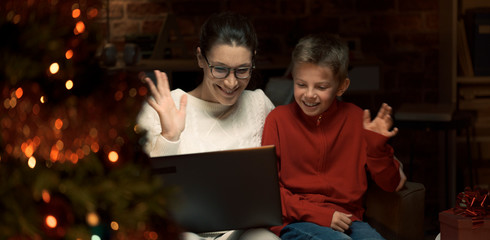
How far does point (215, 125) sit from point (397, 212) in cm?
59

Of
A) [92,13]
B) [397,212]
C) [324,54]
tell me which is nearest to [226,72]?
[324,54]

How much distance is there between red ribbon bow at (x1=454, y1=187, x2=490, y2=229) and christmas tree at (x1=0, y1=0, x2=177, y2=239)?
1.12 m

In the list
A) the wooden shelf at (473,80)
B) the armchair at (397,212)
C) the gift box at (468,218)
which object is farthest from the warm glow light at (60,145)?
the wooden shelf at (473,80)

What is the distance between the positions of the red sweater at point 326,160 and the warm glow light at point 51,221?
119 cm

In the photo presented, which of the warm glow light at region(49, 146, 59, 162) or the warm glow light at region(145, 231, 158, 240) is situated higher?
the warm glow light at region(49, 146, 59, 162)

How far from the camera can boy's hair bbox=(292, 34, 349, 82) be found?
1.86 meters

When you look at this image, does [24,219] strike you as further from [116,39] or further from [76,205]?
[116,39]

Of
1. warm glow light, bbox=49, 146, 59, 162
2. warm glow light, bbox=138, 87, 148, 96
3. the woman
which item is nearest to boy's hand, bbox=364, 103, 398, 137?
the woman

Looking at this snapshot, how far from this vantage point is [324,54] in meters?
1.86

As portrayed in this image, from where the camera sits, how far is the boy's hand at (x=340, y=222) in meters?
1.78

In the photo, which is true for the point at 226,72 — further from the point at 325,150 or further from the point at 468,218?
the point at 468,218

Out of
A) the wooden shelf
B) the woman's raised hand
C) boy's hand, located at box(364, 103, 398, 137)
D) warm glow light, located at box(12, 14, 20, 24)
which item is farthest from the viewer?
the wooden shelf

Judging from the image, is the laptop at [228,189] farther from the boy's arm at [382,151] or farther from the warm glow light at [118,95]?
the warm glow light at [118,95]

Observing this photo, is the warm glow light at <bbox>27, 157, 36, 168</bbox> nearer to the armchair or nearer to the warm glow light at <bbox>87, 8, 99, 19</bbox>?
the warm glow light at <bbox>87, 8, 99, 19</bbox>
